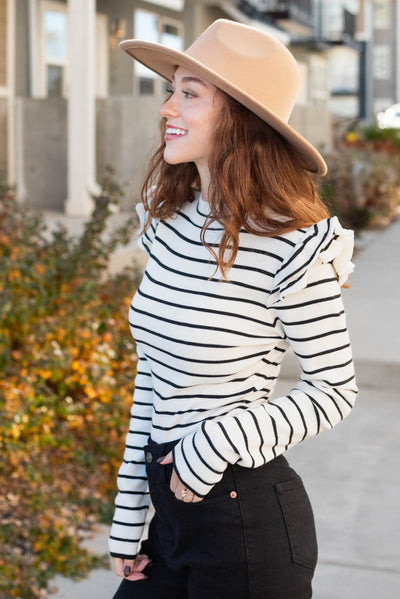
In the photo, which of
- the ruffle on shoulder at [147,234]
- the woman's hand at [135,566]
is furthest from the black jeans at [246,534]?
the ruffle on shoulder at [147,234]

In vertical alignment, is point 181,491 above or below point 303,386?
below

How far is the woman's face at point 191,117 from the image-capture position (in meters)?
1.96

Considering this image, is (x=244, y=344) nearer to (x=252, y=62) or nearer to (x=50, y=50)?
(x=252, y=62)

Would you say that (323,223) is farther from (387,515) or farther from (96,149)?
(96,149)

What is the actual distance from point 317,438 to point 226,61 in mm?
3456

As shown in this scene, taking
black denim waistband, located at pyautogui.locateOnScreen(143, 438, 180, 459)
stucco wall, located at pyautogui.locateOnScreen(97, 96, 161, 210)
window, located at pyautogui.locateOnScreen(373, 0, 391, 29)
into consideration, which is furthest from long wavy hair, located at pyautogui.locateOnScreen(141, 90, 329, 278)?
window, located at pyautogui.locateOnScreen(373, 0, 391, 29)

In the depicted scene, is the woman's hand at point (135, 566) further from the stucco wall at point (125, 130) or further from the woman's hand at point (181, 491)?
the stucco wall at point (125, 130)

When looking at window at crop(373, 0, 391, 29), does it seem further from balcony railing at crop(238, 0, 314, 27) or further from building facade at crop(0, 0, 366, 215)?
building facade at crop(0, 0, 366, 215)

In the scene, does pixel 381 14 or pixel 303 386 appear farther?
pixel 381 14

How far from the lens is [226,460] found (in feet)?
5.95

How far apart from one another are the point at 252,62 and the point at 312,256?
17.6 inches

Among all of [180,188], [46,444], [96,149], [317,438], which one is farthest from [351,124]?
[180,188]

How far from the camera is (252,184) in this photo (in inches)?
75.9

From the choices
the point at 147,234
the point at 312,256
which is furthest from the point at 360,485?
the point at 312,256
